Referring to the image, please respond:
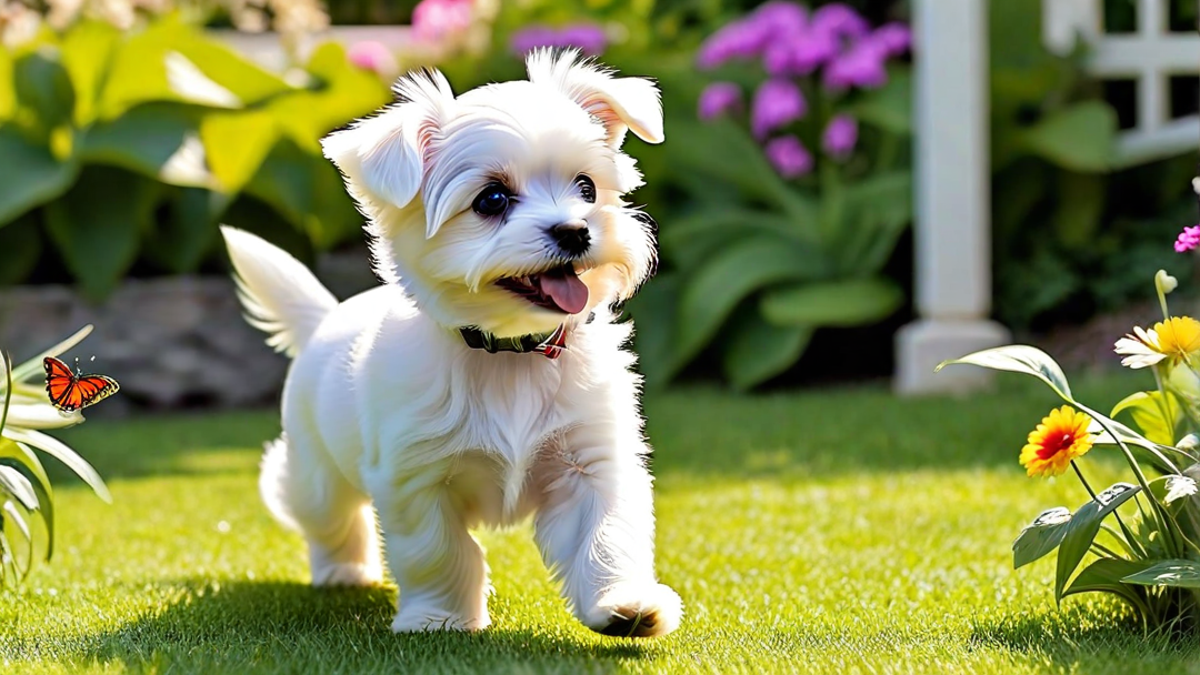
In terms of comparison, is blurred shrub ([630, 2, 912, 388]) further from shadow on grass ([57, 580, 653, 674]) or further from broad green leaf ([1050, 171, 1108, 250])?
shadow on grass ([57, 580, 653, 674])

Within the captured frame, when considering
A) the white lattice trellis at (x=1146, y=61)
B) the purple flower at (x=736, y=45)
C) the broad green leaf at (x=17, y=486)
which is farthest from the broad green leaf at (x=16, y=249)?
the white lattice trellis at (x=1146, y=61)

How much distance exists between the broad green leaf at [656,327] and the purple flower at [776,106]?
3.26 feet

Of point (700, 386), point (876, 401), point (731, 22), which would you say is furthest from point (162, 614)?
point (731, 22)

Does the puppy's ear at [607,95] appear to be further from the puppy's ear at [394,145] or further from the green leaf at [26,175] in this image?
the green leaf at [26,175]

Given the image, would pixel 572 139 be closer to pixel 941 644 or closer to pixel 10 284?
pixel 941 644

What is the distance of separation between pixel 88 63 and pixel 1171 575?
675cm

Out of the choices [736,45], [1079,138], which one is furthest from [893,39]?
[1079,138]

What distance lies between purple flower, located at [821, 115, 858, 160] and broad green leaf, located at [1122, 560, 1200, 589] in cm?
556

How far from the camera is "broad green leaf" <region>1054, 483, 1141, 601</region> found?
273 centimetres

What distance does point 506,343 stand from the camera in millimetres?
2971

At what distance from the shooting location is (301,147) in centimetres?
830

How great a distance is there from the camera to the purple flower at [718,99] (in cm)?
846

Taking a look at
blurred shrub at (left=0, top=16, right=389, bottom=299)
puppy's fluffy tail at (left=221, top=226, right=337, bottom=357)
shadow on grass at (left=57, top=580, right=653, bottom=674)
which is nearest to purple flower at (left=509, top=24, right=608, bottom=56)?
blurred shrub at (left=0, top=16, right=389, bottom=299)

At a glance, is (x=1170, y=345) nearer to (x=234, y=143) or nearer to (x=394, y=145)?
(x=394, y=145)
